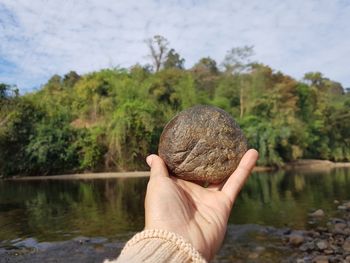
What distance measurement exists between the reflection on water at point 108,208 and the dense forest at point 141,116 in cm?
855

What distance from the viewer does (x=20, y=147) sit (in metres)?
29.3

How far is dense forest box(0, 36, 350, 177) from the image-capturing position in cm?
2883

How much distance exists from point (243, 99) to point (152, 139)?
12.7m

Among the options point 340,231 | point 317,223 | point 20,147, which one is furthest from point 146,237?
point 20,147

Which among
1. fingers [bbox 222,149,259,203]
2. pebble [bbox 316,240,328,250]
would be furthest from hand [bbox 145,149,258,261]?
pebble [bbox 316,240,328,250]

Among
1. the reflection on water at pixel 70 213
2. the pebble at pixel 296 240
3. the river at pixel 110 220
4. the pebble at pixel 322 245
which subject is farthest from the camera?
the reflection on water at pixel 70 213

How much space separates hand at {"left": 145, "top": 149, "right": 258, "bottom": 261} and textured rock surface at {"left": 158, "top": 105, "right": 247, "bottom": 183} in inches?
12.1

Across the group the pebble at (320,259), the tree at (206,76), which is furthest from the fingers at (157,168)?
the tree at (206,76)

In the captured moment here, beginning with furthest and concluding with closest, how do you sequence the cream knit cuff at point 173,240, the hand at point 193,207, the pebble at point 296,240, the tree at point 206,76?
1. the tree at point 206,76
2. the pebble at point 296,240
3. the hand at point 193,207
4. the cream knit cuff at point 173,240

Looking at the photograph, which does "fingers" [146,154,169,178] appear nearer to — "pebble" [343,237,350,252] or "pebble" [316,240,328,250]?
"pebble" [316,240,328,250]

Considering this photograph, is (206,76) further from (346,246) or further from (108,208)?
(346,246)

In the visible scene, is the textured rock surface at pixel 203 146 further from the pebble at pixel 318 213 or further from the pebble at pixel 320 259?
the pebble at pixel 318 213

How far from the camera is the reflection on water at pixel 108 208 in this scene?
10938mm

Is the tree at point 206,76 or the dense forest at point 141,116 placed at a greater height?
the tree at point 206,76
